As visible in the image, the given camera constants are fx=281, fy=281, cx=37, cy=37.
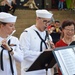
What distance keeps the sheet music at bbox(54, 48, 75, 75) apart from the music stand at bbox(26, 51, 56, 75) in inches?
12.6

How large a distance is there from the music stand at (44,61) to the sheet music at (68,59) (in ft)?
1.05

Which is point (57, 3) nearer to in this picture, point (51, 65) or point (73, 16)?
point (73, 16)

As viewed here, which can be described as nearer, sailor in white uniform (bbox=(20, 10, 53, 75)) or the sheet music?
the sheet music

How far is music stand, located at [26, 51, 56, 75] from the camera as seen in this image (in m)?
2.88

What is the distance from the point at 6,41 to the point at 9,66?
0.29 m

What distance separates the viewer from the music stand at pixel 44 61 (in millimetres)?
2883

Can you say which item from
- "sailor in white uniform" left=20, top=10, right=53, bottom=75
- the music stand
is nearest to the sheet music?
the music stand

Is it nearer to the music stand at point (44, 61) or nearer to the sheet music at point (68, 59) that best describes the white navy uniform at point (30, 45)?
the music stand at point (44, 61)

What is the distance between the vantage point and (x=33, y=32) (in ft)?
11.9

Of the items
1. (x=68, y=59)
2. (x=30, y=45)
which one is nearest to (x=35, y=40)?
(x=30, y=45)

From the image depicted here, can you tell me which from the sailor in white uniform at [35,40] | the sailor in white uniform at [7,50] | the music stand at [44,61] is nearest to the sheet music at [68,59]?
the music stand at [44,61]

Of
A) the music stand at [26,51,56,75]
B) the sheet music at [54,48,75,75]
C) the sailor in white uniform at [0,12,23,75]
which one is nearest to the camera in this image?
the sheet music at [54,48,75,75]

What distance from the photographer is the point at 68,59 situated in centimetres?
254

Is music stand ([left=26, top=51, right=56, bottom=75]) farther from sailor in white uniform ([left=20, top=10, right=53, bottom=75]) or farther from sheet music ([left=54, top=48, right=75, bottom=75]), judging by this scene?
sailor in white uniform ([left=20, top=10, right=53, bottom=75])
